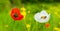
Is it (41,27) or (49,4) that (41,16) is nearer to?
(41,27)

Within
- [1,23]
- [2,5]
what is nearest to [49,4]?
[2,5]

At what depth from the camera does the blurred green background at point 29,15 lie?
216cm

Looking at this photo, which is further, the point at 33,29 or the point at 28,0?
the point at 28,0

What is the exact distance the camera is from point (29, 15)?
9.79ft

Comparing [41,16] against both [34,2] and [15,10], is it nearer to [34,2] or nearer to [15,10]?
[15,10]

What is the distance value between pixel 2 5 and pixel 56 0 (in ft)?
4.85

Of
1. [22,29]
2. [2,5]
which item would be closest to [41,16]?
[22,29]

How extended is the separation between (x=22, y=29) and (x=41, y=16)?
478mm

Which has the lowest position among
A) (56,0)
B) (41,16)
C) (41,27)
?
(56,0)

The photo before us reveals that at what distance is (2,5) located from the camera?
12.7 ft

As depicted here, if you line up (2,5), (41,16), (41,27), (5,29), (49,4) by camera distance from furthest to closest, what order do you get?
(49,4)
(2,5)
(5,29)
(41,27)
(41,16)

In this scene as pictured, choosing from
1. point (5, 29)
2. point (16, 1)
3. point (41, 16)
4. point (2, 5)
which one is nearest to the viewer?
point (41, 16)

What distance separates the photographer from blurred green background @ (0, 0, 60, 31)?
2164 mm

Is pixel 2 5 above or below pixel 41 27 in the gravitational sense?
below
